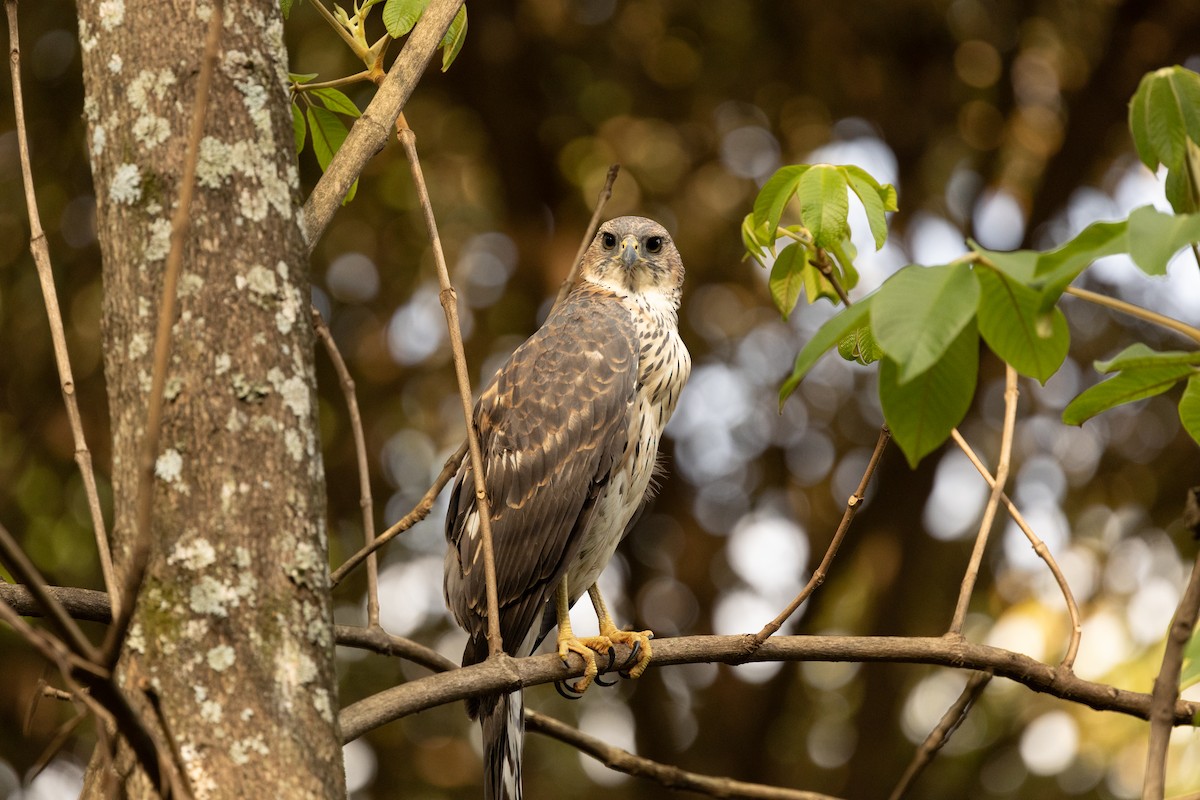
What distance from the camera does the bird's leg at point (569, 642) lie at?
3.36m

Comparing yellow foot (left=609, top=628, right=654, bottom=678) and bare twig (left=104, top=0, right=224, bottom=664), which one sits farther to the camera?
yellow foot (left=609, top=628, right=654, bottom=678)

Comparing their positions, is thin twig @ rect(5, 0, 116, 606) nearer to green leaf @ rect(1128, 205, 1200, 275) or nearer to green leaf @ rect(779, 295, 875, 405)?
green leaf @ rect(779, 295, 875, 405)

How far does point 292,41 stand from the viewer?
6988 millimetres

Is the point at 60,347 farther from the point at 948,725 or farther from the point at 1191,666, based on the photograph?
the point at 948,725

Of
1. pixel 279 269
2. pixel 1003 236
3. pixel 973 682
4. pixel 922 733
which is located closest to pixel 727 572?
pixel 922 733

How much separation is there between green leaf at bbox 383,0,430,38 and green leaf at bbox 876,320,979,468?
142cm

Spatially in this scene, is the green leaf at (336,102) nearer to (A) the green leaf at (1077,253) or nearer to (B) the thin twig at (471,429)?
(B) the thin twig at (471,429)

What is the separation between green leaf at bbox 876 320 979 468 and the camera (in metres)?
1.65

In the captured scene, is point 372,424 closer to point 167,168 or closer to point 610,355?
point 610,355

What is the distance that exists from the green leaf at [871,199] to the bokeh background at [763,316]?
15.2 ft

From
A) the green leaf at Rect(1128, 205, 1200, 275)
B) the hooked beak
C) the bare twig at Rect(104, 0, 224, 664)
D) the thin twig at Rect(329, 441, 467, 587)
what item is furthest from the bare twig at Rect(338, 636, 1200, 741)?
the hooked beak

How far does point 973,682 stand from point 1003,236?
552 cm

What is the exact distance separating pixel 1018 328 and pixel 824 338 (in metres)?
0.30

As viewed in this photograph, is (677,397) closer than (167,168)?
No
